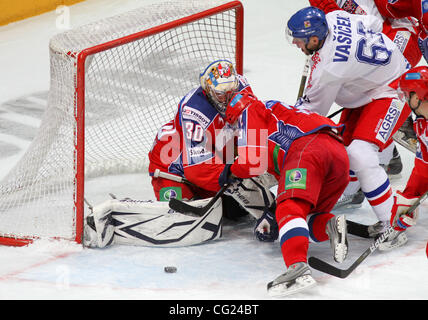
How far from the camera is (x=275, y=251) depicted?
3566mm

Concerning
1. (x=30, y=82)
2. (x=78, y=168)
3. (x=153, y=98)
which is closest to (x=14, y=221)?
(x=78, y=168)

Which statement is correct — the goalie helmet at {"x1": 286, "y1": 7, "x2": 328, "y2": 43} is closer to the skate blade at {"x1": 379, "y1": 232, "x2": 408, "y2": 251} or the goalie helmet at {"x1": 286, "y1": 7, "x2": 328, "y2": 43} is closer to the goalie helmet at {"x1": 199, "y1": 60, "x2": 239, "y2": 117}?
the goalie helmet at {"x1": 199, "y1": 60, "x2": 239, "y2": 117}

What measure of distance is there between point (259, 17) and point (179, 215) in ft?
11.9

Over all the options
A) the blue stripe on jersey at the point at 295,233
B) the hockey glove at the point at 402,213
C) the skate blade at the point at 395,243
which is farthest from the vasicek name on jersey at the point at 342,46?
the blue stripe on jersey at the point at 295,233

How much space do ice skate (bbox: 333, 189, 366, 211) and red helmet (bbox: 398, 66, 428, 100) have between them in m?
1.09

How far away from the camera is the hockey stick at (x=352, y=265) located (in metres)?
3.17

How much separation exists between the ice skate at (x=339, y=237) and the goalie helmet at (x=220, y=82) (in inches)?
27.7

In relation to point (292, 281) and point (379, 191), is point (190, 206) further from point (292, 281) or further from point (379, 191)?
point (379, 191)

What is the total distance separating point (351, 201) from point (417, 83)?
1185 mm

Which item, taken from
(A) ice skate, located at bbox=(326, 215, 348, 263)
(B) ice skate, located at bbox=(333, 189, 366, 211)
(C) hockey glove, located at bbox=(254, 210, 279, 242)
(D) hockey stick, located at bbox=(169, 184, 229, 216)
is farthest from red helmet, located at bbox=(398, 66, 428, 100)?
(B) ice skate, located at bbox=(333, 189, 366, 211)

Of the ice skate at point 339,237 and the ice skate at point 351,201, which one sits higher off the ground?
the ice skate at point 339,237

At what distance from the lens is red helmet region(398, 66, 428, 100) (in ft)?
9.89

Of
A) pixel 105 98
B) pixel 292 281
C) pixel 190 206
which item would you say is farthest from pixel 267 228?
pixel 105 98

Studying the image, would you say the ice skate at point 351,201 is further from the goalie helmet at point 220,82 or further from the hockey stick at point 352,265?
the goalie helmet at point 220,82
